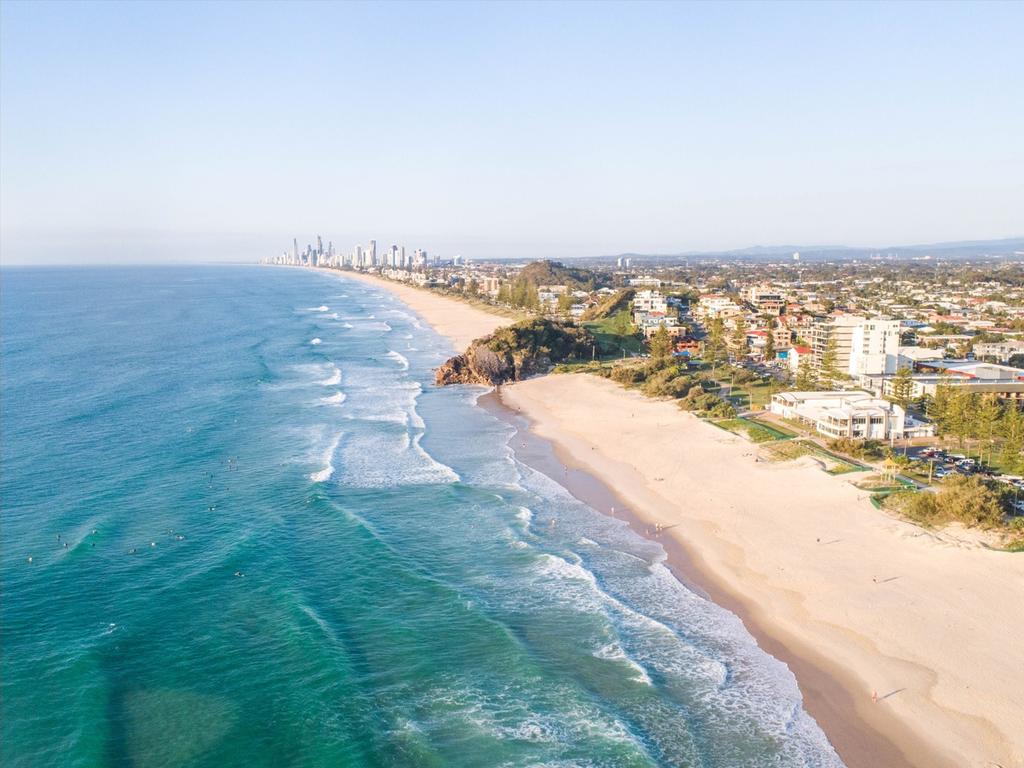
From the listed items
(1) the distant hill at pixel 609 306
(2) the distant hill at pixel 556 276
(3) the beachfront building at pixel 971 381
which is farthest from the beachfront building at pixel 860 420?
(2) the distant hill at pixel 556 276

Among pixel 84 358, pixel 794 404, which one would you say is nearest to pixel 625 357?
pixel 794 404

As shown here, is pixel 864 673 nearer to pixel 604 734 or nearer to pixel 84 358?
pixel 604 734

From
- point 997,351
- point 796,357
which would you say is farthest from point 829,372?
point 997,351

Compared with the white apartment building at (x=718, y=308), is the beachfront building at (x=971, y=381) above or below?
below

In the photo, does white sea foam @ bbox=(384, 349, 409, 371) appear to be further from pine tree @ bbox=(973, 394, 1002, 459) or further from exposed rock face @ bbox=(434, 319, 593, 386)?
pine tree @ bbox=(973, 394, 1002, 459)

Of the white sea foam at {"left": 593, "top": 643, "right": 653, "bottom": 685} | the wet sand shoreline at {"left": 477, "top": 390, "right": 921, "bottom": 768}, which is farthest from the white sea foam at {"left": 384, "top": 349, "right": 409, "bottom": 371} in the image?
the white sea foam at {"left": 593, "top": 643, "right": 653, "bottom": 685}

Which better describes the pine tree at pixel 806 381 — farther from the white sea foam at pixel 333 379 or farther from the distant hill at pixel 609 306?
the distant hill at pixel 609 306

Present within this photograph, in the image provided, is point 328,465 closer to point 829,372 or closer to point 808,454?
point 808,454
